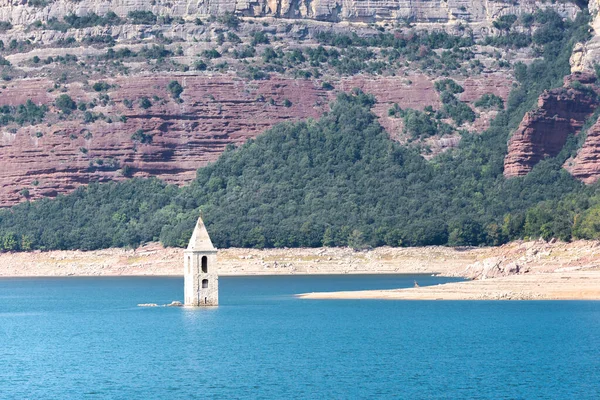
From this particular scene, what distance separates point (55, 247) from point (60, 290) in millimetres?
30887

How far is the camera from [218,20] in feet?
636

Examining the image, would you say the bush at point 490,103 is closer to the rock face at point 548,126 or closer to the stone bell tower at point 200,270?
the rock face at point 548,126

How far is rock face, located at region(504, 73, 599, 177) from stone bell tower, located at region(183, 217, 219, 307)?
83223 mm

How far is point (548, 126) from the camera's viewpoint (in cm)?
16788

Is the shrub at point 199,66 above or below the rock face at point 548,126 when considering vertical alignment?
above

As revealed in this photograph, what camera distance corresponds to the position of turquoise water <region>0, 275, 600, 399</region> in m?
62.0

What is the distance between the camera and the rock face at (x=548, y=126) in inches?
6580

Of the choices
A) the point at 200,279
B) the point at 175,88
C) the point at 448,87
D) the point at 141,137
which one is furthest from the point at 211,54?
the point at 200,279

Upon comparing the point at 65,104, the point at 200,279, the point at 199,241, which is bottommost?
the point at 200,279

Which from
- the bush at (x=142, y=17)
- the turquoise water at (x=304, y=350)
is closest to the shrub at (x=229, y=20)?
the bush at (x=142, y=17)

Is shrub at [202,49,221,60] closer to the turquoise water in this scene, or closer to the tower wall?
the turquoise water

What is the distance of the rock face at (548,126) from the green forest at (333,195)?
5.20 feet

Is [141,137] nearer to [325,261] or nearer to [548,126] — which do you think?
[325,261]

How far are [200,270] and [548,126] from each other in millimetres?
88359
